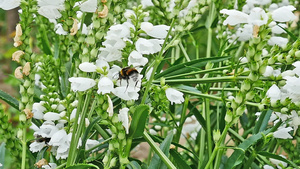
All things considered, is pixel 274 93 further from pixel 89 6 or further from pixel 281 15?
pixel 89 6

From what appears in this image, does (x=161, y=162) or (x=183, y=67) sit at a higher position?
(x=183, y=67)

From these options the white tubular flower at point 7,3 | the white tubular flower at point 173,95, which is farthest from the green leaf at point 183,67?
the white tubular flower at point 7,3

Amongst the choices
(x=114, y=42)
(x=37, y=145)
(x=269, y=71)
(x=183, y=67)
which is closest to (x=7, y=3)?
(x=114, y=42)

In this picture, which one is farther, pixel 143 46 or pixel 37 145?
pixel 37 145

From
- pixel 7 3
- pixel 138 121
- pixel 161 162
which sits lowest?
pixel 161 162

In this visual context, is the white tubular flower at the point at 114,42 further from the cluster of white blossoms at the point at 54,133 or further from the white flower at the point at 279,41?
the white flower at the point at 279,41

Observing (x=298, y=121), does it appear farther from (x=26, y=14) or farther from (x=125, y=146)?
(x=26, y=14)
